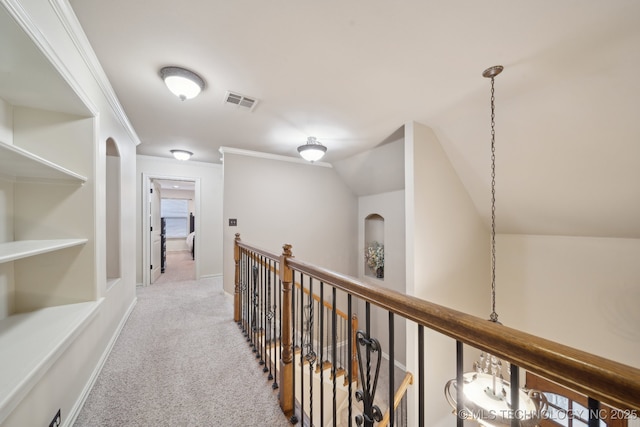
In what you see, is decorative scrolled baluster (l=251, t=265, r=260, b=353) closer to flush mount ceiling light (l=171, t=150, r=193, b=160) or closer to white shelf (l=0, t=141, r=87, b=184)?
white shelf (l=0, t=141, r=87, b=184)

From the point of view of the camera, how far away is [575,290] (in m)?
3.15

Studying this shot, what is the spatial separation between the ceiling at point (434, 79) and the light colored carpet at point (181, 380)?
2.41 m

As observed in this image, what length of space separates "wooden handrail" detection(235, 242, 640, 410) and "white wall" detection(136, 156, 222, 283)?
16.2ft

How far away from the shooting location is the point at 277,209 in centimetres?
441

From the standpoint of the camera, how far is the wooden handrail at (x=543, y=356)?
0.40m

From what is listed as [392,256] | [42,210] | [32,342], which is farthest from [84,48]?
[392,256]

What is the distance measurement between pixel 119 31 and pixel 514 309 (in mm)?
5506

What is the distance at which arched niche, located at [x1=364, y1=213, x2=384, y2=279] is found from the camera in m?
4.83

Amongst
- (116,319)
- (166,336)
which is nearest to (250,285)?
(166,336)

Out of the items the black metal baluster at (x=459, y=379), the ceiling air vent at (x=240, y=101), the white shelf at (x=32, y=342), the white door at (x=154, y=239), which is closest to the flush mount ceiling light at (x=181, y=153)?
the white door at (x=154, y=239)

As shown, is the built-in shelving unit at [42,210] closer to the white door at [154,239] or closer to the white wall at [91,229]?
the white wall at [91,229]

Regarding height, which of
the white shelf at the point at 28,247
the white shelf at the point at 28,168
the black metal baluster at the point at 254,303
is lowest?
the black metal baluster at the point at 254,303

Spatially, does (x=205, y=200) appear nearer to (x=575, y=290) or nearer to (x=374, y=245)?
(x=374, y=245)

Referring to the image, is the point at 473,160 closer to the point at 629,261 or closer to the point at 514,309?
the point at 629,261
